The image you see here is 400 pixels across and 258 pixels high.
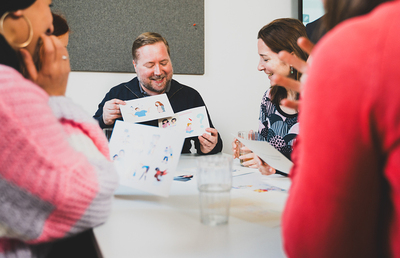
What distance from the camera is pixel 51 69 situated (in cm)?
71

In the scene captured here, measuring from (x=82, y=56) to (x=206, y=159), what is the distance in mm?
1737

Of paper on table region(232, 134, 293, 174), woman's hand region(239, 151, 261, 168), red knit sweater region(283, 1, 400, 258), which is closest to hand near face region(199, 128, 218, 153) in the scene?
woman's hand region(239, 151, 261, 168)

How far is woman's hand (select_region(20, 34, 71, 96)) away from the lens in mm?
685

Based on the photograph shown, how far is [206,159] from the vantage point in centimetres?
65

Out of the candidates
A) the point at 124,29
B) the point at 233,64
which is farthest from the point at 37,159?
the point at 233,64

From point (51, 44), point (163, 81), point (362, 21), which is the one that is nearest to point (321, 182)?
point (362, 21)

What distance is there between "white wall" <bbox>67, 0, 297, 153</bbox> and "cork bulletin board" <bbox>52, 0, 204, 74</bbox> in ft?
0.30

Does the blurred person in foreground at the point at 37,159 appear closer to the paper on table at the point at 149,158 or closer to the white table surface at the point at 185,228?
the white table surface at the point at 185,228

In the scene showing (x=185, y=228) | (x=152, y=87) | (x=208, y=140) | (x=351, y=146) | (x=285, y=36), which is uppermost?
(x=285, y=36)

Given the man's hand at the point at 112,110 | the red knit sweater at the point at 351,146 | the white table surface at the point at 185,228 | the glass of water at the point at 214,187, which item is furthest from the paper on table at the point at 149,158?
the man's hand at the point at 112,110

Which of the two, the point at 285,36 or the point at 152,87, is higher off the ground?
the point at 285,36

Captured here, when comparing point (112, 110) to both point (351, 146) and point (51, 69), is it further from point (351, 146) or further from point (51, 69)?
point (351, 146)

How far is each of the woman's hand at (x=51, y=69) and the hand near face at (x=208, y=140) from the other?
3.28 feet

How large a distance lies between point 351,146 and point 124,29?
208cm
